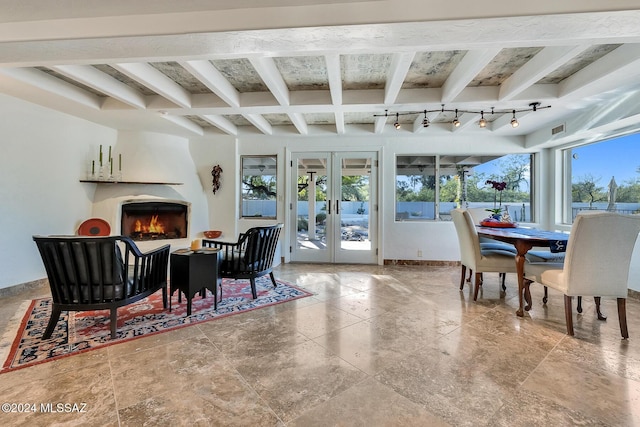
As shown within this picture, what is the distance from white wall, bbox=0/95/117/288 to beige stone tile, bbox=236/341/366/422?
3.49m

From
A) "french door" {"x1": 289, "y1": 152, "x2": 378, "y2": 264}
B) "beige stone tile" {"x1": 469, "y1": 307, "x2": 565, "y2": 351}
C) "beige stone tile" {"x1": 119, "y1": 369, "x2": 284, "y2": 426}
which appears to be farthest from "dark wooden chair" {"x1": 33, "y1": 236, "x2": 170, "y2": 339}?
"french door" {"x1": 289, "y1": 152, "x2": 378, "y2": 264}

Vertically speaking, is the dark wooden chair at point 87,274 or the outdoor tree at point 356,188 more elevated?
the outdoor tree at point 356,188

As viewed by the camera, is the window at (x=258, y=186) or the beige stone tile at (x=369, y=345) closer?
the beige stone tile at (x=369, y=345)

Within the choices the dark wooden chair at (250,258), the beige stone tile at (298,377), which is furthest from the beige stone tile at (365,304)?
the dark wooden chair at (250,258)

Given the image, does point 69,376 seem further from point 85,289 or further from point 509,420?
point 509,420

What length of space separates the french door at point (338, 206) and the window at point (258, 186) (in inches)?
16.7

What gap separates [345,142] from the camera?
4.99 m

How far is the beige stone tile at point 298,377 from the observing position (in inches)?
58.7

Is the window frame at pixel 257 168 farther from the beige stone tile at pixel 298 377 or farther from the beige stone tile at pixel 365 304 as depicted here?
the beige stone tile at pixel 298 377

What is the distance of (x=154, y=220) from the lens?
466cm

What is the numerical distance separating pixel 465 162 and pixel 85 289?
5.52m

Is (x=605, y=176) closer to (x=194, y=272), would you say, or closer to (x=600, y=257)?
(x=600, y=257)

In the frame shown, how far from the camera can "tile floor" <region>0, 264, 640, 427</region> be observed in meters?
1.40

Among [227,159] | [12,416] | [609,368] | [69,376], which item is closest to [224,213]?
[227,159]
